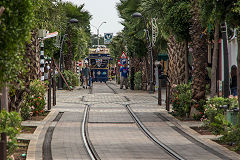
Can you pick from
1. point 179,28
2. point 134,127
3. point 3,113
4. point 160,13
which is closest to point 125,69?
point 160,13

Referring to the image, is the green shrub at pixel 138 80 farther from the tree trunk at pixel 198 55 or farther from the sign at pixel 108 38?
the sign at pixel 108 38

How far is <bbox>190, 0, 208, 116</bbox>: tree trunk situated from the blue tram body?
135ft

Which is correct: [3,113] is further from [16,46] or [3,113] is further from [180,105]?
[180,105]

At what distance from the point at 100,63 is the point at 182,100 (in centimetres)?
4297

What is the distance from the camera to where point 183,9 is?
17.1 metres

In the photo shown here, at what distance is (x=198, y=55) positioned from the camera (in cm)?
1644

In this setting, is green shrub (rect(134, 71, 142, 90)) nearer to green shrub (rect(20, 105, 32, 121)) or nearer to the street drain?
the street drain

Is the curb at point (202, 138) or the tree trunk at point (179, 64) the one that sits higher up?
the tree trunk at point (179, 64)

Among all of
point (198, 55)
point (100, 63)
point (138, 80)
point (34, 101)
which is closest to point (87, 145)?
point (34, 101)

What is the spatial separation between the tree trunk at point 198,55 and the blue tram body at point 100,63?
41240 millimetres

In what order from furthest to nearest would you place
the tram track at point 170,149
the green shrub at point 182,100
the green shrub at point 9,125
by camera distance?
the green shrub at point 182,100 → the tram track at point 170,149 → the green shrub at point 9,125

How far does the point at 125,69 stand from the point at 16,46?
31.7 metres

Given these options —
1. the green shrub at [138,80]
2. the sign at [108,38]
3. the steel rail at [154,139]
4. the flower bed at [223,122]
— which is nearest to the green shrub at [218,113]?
the flower bed at [223,122]

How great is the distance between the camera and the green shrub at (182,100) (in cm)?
1681
